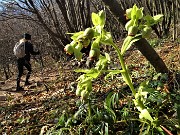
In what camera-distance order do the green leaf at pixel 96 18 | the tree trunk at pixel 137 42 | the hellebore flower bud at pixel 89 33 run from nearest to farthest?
the hellebore flower bud at pixel 89 33 → the green leaf at pixel 96 18 → the tree trunk at pixel 137 42

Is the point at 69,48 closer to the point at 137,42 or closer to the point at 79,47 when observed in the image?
the point at 79,47

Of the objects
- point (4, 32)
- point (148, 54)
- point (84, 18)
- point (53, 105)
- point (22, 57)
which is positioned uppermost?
point (4, 32)

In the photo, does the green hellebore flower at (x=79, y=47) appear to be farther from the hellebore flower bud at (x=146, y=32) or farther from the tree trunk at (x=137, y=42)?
→ the tree trunk at (x=137, y=42)

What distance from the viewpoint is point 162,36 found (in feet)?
32.9

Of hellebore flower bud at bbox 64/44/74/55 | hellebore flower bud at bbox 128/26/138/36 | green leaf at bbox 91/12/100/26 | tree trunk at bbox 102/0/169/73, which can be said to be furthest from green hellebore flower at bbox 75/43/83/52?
tree trunk at bbox 102/0/169/73

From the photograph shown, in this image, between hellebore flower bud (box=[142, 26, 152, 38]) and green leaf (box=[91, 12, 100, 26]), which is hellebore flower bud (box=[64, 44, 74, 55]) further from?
hellebore flower bud (box=[142, 26, 152, 38])

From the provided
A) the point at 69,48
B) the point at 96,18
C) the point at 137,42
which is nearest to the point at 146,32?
the point at 96,18

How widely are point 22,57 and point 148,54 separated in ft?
19.0

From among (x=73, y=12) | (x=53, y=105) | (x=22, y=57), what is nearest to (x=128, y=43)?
(x=53, y=105)

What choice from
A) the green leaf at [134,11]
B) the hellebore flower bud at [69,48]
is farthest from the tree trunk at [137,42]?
the hellebore flower bud at [69,48]

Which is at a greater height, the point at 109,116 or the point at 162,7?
the point at 162,7

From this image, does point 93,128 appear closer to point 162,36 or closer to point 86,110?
point 86,110

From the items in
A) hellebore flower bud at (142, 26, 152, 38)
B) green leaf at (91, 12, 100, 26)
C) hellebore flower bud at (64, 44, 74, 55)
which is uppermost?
green leaf at (91, 12, 100, 26)

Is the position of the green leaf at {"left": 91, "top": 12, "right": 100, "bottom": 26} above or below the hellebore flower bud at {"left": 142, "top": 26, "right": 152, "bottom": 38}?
above
